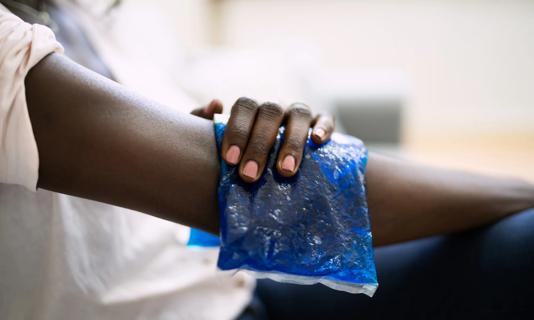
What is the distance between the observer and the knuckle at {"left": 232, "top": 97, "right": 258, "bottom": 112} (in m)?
0.48

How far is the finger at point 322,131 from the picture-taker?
19.4 inches

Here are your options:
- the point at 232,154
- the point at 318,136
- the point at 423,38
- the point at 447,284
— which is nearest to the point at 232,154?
the point at 232,154

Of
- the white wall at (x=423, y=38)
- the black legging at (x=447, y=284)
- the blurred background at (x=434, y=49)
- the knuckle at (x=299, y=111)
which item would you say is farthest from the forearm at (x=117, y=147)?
the white wall at (x=423, y=38)

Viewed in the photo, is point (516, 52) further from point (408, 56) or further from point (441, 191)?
point (441, 191)

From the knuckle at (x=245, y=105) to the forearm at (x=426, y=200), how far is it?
0.17 m

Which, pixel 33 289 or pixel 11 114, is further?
pixel 33 289

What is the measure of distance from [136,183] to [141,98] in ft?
0.32

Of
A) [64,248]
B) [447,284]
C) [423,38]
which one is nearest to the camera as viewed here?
[64,248]

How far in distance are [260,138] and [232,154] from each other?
36 millimetres

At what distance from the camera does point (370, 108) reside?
159 cm

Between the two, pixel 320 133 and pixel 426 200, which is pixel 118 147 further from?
pixel 426 200

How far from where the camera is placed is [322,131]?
1.65 ft

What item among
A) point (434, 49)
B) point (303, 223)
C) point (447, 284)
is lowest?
point (434, 49)

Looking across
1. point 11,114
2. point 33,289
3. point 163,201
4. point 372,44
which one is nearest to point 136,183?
point 163,201
